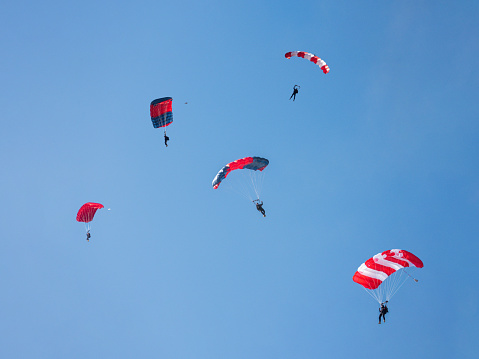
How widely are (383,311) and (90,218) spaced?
64.4 feet

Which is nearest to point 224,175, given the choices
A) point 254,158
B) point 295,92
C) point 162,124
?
point 254,158

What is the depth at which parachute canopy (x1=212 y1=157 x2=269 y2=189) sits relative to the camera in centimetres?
2786

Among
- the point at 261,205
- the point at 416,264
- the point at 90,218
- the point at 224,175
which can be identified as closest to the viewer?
the point at 416,264

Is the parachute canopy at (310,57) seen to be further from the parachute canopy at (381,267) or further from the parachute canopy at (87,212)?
the parachute canopy at (87,212)

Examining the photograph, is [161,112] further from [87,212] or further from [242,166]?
[87,212]

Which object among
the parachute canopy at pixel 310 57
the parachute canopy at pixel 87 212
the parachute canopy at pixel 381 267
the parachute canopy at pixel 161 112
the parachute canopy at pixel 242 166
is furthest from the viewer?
the parachute canopy at pixel 310 57

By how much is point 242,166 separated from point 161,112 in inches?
259

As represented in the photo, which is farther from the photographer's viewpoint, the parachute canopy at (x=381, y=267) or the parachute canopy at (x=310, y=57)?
the parachute canopy at (x=310, y=57)

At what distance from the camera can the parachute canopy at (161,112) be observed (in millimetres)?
30406

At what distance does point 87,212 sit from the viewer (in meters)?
32.3

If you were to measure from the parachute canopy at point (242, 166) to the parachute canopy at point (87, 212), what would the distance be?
971 centimetres

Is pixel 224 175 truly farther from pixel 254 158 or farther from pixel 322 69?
pixel 322 69

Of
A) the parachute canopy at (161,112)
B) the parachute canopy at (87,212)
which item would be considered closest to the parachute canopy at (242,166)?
the parachute canopy at (161,112)

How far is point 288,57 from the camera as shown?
110ft
